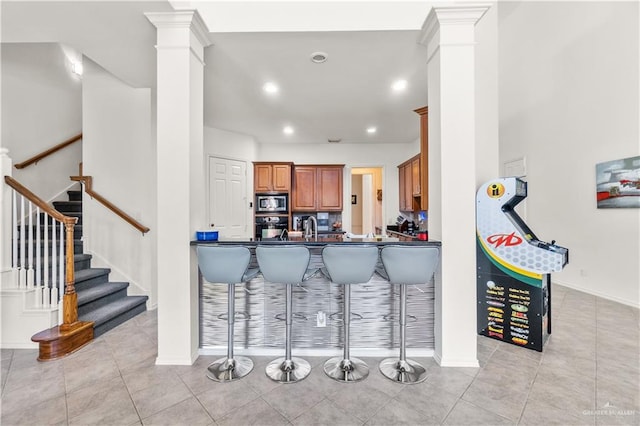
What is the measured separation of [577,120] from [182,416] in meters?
5.89

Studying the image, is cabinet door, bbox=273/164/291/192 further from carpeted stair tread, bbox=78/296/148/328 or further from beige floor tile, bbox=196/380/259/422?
beige floor tile, bbox=196/380/259/422

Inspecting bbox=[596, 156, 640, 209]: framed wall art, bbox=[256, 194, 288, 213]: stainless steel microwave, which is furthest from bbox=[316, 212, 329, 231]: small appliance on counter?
bbox=[596, 156, 640, 209]: framed wall art

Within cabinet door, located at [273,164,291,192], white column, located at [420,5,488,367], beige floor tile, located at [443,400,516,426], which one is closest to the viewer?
beige floor tile, located at [443,400,516,426]

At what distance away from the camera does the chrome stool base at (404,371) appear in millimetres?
1941

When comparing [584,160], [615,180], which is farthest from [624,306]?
[584,160]

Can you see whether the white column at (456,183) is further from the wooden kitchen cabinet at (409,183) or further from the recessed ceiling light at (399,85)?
the wooden kitchen cabinet at (409,183)

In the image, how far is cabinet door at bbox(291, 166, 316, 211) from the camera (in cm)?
571

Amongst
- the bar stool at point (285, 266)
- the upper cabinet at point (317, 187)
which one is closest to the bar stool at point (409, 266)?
the bar stool at point (285, 266)

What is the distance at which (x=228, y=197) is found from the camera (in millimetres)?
5371

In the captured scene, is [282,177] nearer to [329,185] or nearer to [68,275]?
[329,185]

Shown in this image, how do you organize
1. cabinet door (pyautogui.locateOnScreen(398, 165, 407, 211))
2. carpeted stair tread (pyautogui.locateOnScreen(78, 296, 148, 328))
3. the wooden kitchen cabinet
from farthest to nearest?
cabinet door (pyautogui.locateOnScreen(398, 165, 407, 211)) → the wooden kitchen cabinet → carpeted stair tread (pyautogui.locateOnScreen(78, 296, 148, 328))

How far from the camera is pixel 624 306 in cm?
332

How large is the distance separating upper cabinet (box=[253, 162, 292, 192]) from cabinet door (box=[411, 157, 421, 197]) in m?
2.46

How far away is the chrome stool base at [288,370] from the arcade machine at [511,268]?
1821 millimetres
